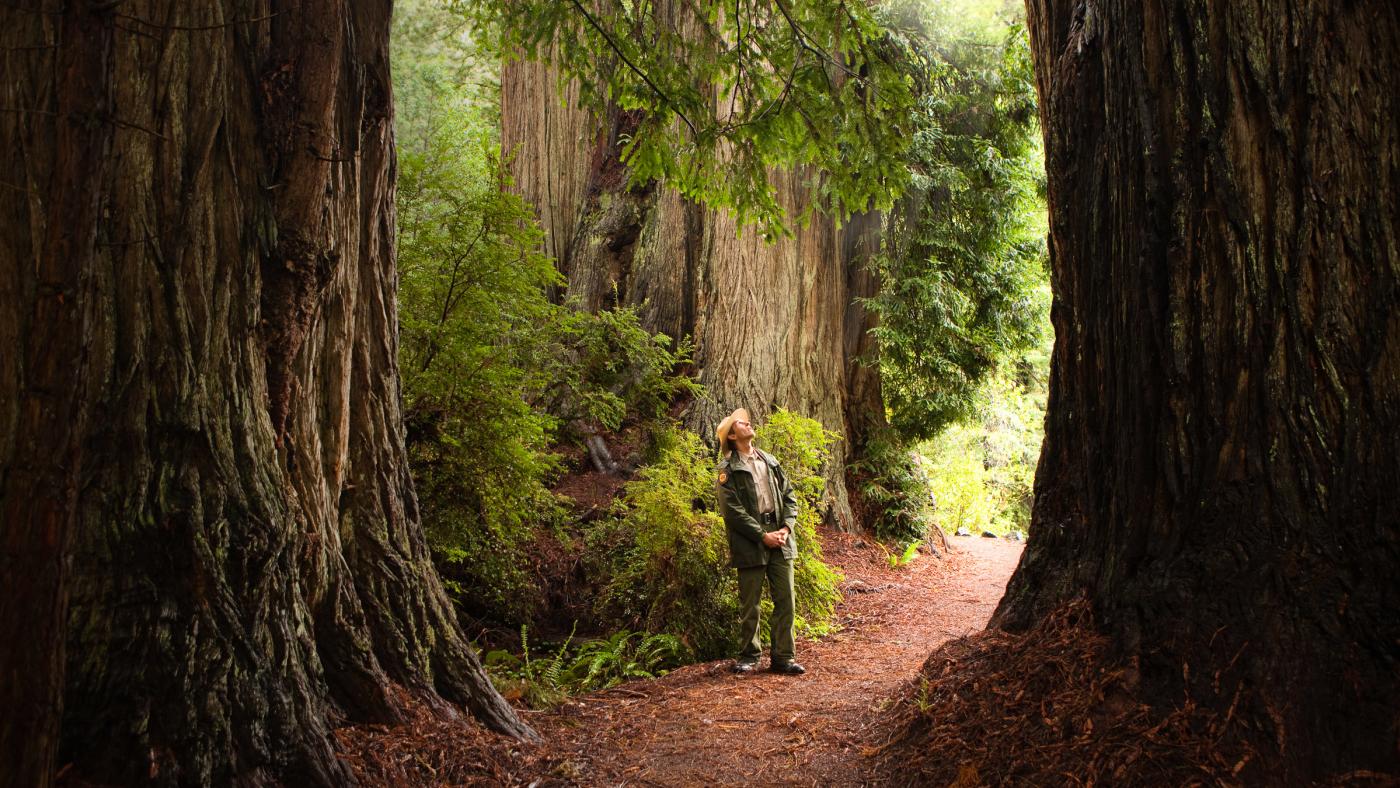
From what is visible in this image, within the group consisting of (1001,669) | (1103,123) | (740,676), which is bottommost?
(740,676)

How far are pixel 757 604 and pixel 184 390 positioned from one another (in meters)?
4.66

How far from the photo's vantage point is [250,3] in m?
3.30

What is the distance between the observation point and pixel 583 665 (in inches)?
264

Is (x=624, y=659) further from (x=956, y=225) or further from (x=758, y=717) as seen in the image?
(x=956, y=225)

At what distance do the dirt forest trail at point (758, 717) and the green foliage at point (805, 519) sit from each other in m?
0.28

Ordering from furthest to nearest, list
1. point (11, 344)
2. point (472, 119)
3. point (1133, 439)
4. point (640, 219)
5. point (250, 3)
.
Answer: point (472, 119), point (640, 219), point (1133, 439), point (250, 3), point (11, 344)

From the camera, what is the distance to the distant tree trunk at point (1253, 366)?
2.86 m

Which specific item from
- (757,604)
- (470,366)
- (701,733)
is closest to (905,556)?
(757,604)

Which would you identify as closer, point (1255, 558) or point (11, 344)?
point (11, 344)

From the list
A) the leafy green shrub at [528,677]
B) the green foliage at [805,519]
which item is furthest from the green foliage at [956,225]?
the leafy green shrub at [528,677]

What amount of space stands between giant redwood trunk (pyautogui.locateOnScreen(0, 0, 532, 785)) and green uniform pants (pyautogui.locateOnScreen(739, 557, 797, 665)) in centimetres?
309

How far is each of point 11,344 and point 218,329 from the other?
600 mm

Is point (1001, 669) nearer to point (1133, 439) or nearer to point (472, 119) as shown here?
→ point (1133, 439)

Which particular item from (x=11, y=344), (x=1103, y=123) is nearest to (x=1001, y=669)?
(x=1103, y=123)
